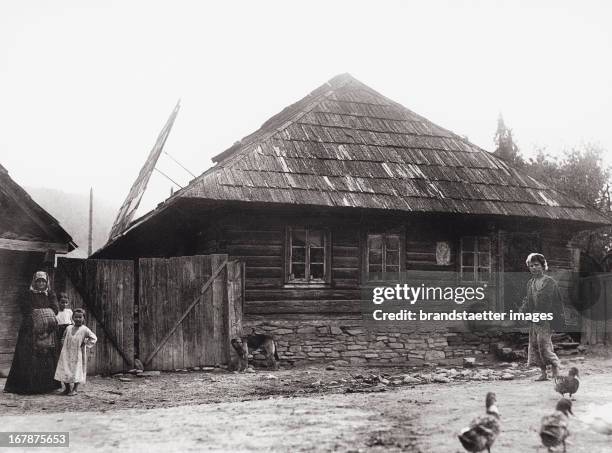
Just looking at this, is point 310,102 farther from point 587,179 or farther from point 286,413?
point 587,179

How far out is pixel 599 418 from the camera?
634 cm

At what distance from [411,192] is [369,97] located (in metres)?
4.05

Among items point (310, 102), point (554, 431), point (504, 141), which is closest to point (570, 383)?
point (554, 431)

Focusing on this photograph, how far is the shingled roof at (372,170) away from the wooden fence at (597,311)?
1.33 metres

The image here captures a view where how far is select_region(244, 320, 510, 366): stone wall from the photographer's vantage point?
40.3ft

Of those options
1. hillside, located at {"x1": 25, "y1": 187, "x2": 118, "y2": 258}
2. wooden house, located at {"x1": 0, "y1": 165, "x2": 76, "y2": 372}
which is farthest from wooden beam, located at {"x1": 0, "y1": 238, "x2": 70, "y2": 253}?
hillside, located at {"x1": 25, "y1": 187, "x2": 118, "y2": 258}

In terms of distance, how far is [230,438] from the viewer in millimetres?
5969

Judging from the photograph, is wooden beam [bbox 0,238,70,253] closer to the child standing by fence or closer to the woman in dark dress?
the child standing by fence

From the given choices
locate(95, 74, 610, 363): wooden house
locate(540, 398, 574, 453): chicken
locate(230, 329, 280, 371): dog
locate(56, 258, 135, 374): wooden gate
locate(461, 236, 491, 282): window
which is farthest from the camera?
locate(461, 236, 491, 282): window

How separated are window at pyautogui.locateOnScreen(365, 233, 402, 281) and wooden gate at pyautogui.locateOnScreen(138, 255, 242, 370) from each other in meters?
3.07

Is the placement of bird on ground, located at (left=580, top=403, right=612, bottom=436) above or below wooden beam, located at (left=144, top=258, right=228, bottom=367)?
below

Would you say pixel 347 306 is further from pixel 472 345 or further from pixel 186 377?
pixel 186 377

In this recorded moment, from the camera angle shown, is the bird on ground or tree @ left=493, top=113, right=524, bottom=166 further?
tree @ left=493, top=113, right=524, bottom=166

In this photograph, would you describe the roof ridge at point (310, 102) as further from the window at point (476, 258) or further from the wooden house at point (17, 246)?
the wooden house at point (17, 246)
